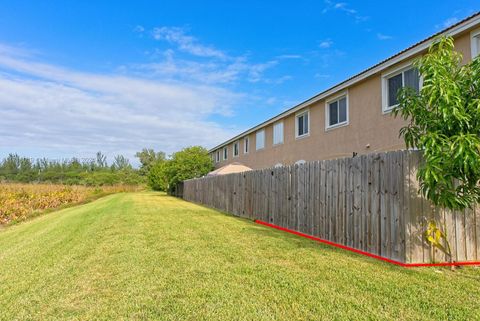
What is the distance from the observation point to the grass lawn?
347 centimetres

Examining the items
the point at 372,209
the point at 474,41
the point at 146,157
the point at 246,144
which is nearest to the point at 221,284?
the point at 372,209

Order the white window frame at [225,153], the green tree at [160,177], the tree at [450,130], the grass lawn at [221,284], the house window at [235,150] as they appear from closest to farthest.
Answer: the grass lawn at [221,284], the tree at [450,130], the house window at [235,150], the white window frame at [225,153], the green tree at [160,177]

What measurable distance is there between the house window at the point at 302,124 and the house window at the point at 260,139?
15.8 feet

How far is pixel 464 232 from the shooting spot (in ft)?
17.7

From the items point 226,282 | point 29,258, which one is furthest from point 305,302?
point 29,258

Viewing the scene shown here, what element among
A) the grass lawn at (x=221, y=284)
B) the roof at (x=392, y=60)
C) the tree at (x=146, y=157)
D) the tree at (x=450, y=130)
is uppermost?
the tree at (x=146, y=157)

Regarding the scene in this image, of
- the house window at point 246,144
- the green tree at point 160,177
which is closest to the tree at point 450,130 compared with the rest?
the house window at point 246,144

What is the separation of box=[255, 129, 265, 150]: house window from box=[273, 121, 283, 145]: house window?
1.94m

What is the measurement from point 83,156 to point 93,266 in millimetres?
88780

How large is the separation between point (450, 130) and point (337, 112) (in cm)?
889

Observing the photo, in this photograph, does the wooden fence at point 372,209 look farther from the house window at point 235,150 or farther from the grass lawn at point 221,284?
the house window at point 235,150

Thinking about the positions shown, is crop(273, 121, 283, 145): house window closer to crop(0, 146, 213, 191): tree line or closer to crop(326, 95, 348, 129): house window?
crop(326, 95, 348, 129): house window

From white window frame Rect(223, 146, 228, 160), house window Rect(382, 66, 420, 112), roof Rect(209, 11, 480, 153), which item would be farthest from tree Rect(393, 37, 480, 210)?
white window frame Rect(223, 146, 228, 160)

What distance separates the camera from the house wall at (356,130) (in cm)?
1025
